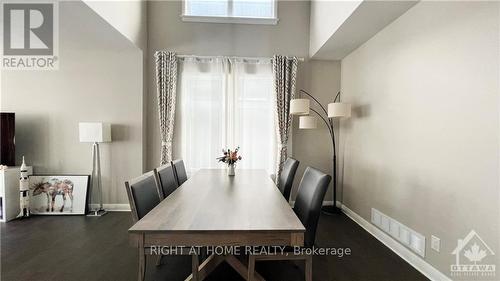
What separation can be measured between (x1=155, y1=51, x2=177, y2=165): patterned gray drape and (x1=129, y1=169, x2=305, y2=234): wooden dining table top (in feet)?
5.40

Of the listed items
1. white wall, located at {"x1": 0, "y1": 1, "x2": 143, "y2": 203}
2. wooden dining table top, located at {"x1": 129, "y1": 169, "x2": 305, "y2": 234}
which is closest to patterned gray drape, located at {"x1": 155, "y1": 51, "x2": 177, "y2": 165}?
white wall, located at {"x1": 0, "y1": 1, "x2": 143, "y2": 203}

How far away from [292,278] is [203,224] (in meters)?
1.17

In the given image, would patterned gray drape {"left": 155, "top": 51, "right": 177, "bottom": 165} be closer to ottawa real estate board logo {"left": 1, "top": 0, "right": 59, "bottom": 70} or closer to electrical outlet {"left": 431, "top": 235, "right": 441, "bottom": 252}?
ottawa real estate board logo {"left": 1, "top": 0, "right": 59, "bottom": 70}

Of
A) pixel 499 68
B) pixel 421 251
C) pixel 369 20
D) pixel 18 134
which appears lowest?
pixel 421 251

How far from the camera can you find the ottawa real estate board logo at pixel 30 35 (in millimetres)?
2961

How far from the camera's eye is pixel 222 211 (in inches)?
65.7

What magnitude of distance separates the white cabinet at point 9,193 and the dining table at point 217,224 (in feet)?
10.0

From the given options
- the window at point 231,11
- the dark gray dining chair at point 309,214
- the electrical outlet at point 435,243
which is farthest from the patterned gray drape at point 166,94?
the electrical outlet at point 435,243

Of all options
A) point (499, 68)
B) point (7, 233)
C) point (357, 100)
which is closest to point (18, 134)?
point (7, 233)

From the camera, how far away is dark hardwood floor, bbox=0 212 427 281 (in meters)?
2.15

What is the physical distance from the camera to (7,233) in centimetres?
301

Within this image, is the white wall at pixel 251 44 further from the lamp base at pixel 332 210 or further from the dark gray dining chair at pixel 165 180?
the dark gray dining chair at pixel 165 180

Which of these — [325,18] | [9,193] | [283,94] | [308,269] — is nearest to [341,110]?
[283,94]

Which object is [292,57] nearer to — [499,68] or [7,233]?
[499,68]
